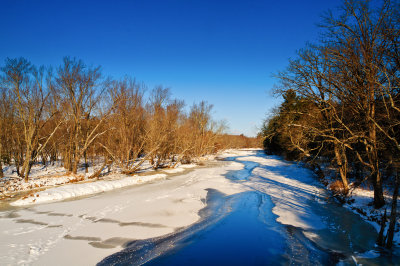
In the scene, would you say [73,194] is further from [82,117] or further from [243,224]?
[243,224]

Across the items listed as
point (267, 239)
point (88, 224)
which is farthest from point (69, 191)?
point (267, 239)

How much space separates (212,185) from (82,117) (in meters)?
13.5

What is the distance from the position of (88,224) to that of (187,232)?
3993 mm

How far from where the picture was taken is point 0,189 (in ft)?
44.8

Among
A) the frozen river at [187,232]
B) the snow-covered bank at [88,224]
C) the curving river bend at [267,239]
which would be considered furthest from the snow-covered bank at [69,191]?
the curving river bend at [267,239]

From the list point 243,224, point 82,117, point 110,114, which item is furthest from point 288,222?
point 82,117

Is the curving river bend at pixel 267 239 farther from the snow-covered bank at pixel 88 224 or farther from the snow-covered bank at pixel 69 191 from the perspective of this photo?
the snow-covered bank at pixel 69 191

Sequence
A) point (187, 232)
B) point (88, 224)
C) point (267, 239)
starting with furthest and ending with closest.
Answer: point (88, 224), point (187, 232), point (267, 239)

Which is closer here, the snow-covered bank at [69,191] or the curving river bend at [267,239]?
the curving river bend at [267,239]

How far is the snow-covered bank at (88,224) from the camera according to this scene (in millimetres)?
5848

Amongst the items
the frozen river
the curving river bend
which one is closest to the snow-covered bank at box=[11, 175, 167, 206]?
the frozen river

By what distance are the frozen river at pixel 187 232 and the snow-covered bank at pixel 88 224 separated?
3 cm

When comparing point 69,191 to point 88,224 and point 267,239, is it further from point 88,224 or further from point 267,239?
point 267,239

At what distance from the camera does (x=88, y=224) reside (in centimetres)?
813
